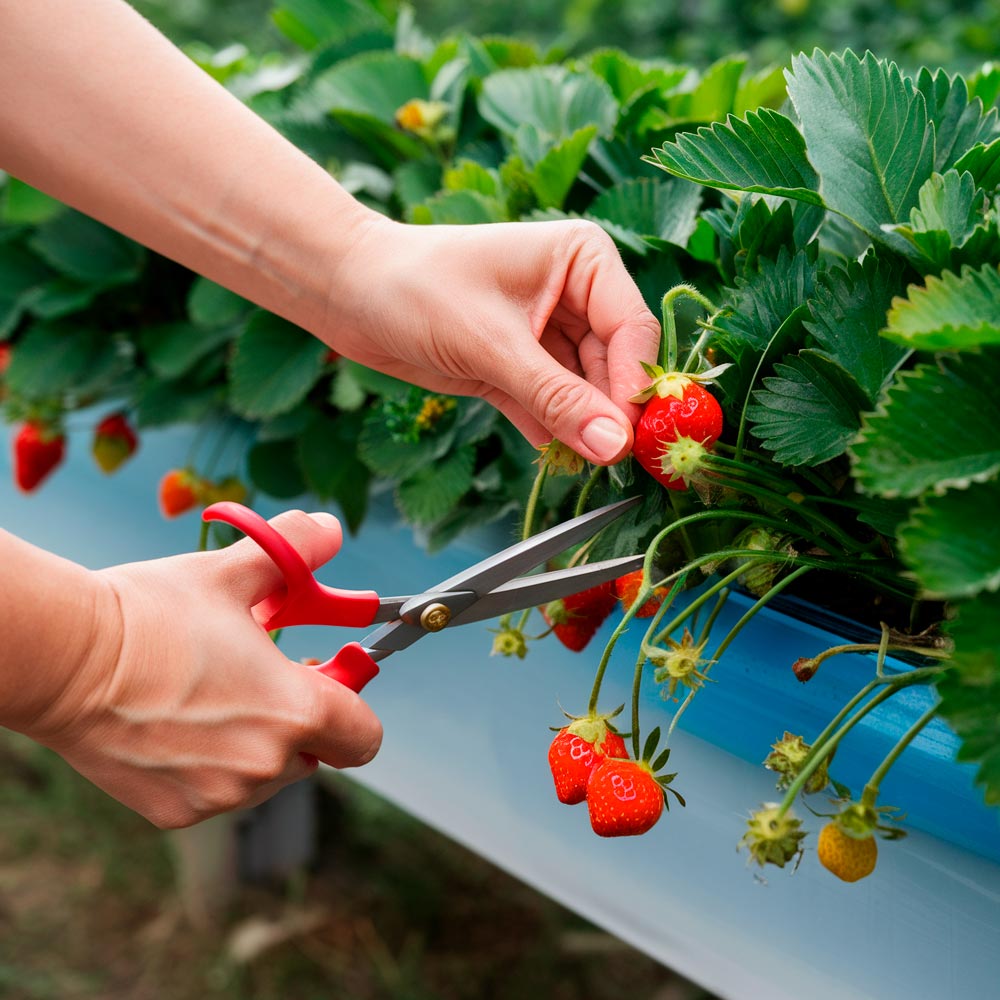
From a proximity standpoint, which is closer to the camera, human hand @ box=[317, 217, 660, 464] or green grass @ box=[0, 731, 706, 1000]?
human hand @ box=[317, 217, 660, 464]

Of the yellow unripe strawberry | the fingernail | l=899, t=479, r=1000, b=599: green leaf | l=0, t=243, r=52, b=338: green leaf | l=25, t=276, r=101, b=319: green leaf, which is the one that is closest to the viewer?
l=899, t=479, r=1000, b=599: green leaf

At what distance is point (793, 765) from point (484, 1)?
228 inches

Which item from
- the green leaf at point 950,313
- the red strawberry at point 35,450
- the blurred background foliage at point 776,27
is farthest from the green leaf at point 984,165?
the blurred background foliage at point 776,27

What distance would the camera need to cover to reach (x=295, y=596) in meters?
0.68

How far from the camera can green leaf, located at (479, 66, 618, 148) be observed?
1001 mm

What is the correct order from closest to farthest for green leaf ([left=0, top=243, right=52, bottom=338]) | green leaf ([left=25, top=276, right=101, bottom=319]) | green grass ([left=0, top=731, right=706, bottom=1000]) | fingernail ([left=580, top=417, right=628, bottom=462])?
fingernail ([left=580, top=417, right=628, bottom=462])
green leaf ([left=25, top=276, right=101, bottom=319])
green leaf ([left=0, top=243, right=52, bottom=338])
green grass ([left=0, top=731, right=706, bottom=1000])

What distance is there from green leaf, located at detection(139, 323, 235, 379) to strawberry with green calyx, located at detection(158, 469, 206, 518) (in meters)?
0.12

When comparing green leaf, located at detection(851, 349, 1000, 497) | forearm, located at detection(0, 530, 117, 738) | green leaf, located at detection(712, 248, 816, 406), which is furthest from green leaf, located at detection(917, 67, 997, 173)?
forearm, located at detection(0, 530, 117, 738)

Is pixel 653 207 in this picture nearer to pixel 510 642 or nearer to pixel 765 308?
pixel 765 308

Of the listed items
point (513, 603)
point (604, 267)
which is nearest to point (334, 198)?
point (604, 267)

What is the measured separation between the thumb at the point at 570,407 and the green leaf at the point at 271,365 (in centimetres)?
39

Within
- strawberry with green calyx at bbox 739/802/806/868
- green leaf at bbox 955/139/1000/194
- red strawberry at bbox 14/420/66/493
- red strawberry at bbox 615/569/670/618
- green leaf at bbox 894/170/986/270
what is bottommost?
red strawberry at bbox 14/420/66/493

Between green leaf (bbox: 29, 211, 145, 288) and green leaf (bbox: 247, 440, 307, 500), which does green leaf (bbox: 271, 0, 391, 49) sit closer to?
green leaf (bbox: 29, 211, 145, 288)

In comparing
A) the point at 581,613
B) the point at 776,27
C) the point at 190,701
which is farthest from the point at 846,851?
the point at 776,27
